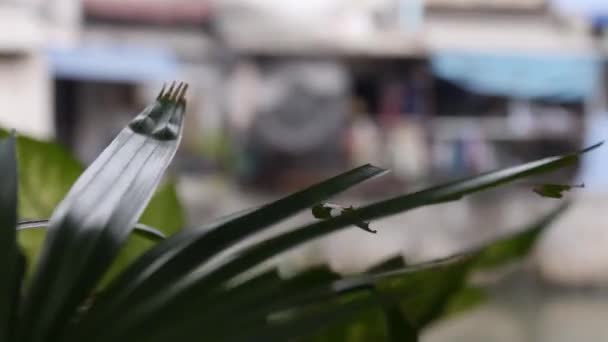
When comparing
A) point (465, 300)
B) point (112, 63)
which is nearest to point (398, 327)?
point (465, 300)

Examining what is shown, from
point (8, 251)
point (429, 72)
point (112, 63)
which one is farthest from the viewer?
point (429, 72)

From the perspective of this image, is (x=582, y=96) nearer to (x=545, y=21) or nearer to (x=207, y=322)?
(x=545, y=21)

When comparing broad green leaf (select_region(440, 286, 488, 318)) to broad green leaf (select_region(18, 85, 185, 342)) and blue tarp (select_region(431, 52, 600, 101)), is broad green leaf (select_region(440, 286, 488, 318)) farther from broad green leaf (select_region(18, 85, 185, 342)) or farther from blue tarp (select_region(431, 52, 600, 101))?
blue tarp (select_region(431, 52, 600, 101))

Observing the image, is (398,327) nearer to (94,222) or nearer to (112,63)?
(94,222)

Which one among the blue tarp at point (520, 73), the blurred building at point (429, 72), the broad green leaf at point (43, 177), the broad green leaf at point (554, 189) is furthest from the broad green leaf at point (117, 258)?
the blue tarp at point (520, 73)

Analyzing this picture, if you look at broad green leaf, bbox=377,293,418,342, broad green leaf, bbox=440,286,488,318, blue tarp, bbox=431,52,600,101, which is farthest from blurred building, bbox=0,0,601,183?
broad green leaf, bbox=377,293,418,342

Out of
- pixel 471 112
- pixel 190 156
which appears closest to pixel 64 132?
pixel 190 156

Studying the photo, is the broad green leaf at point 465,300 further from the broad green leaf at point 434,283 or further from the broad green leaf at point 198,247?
the broad green leaf at point 198,247

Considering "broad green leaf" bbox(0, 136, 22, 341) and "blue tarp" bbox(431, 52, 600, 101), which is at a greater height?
→ "broad green leaf" bbox(0, 136, 22, 341)
